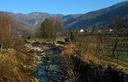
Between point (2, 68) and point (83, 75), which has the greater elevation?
point (2, 68)

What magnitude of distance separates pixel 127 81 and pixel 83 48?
120 ft

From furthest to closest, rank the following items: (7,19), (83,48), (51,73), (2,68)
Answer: (7,19) < (83,48) < (51,73) < (2,68)

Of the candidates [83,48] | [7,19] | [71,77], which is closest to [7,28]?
[7,19]

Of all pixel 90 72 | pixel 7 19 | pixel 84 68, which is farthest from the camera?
pixel 7 19

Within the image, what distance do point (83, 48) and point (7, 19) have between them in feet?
105

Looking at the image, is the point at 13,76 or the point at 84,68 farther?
the point at 84,68

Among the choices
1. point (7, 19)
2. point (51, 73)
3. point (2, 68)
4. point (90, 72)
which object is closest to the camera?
point (2, 68)

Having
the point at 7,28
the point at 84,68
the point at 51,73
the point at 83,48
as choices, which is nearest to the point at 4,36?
the point at 7,28

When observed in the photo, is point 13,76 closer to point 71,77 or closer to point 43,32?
point 71,77

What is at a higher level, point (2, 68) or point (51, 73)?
point (2, 68)

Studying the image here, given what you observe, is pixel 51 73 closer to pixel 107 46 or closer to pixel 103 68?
pixel 103 68

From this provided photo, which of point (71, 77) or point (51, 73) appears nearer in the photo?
point (71, 77)

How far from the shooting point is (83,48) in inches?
3066

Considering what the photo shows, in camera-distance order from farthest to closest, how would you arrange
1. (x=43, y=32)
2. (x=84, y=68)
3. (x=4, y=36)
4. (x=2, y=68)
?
(x=43, y=32) < (x=4, y=36) < (x=84, y=68) < (x=2, y=68)
